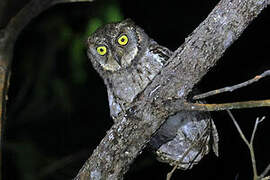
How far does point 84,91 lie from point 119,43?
1.80m

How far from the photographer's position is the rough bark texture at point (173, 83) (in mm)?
1983

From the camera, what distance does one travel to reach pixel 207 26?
1981mm

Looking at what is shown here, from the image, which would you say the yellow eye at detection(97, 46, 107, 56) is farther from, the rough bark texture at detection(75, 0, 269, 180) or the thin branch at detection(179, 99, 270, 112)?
the thin branch at detection(179, 99, 270, 112)

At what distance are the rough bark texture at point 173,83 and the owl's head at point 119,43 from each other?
3.23 ft

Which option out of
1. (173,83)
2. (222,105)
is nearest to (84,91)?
(173,83)

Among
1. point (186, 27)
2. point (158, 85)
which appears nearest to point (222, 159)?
point (186, 27)

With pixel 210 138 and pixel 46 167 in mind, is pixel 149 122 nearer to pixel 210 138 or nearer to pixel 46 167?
pixel 210 138

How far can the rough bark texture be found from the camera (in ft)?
6.51

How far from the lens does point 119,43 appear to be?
3.05m

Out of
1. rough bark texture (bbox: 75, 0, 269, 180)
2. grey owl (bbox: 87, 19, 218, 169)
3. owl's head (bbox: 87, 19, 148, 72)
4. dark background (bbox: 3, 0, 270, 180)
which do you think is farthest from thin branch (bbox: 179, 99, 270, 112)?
dark background (bbox: 3, 0, 270, 180)

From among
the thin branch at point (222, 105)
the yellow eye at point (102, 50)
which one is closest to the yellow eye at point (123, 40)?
the yellow eye at point (102, 50)

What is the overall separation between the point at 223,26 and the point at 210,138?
1.29 metres

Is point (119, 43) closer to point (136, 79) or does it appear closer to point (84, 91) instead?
point (136, 79)

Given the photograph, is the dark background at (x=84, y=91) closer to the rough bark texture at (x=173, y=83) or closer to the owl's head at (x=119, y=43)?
the owl's head at (x=119, y=43)
